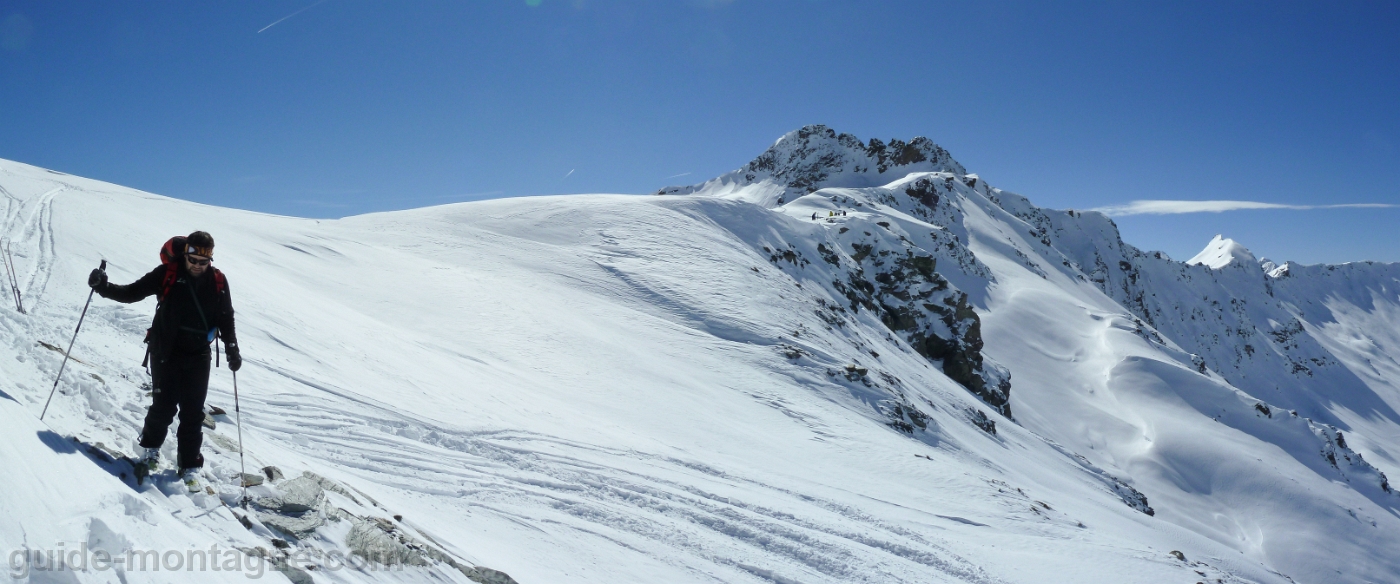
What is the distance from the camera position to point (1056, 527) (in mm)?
13594

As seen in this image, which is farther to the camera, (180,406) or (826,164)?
(826,164)

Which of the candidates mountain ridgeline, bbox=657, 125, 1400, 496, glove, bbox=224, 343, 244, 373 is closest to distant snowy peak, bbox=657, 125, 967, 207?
mountain ridgeline, bbox=657, 125, 1400, 496

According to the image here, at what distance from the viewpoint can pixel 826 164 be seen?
10294 centimetres

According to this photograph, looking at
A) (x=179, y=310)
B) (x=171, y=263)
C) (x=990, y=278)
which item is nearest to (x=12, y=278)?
(x=171, y=263)

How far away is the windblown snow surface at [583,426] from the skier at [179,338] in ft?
0.82

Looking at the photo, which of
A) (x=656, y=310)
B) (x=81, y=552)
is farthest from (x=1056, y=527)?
(x=81, y=552)

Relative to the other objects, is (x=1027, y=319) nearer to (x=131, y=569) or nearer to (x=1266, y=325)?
(x=131, y=569)

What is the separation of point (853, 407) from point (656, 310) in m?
7.82

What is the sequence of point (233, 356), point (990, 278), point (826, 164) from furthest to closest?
point (826, 164), point (990, 278), point (233, 356)

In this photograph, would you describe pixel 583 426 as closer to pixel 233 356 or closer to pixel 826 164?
pixel 233 356

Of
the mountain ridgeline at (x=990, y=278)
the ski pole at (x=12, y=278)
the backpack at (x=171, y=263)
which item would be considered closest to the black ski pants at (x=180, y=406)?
the backpack at (x=171, y=263)

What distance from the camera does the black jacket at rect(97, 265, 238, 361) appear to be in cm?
453

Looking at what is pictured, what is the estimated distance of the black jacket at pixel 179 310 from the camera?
14.9 feet

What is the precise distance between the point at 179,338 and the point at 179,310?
0.70ft
